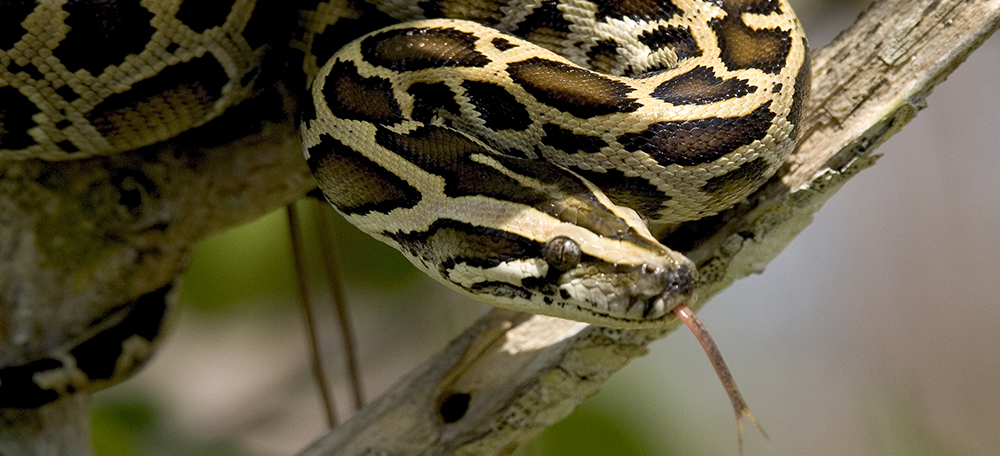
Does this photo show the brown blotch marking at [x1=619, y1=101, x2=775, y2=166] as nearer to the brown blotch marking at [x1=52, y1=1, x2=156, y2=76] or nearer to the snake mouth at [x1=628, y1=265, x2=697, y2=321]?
the snake mouth at [x1=628, y1=265, x2=697, y2=321]

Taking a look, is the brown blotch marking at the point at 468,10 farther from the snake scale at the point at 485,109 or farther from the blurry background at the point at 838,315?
the blurry background at the point at 838,315

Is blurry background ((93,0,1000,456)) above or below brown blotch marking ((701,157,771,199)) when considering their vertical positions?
below

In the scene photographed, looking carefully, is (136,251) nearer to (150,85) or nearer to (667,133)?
(150,85)

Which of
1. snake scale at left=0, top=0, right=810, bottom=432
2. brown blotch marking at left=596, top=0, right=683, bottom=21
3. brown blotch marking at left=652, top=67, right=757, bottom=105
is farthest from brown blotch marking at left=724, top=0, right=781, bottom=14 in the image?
brown blotch marking at left=652, top=67, right=757, bottom=105

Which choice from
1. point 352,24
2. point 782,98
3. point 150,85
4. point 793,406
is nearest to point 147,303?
point 150,85

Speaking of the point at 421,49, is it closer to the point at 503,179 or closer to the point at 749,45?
the point at 503,179

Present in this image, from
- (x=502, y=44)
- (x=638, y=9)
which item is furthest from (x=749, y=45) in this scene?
(x=502, y=44)

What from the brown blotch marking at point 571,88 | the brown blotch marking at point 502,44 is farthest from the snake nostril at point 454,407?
the brown blotch marking at point 502,44
